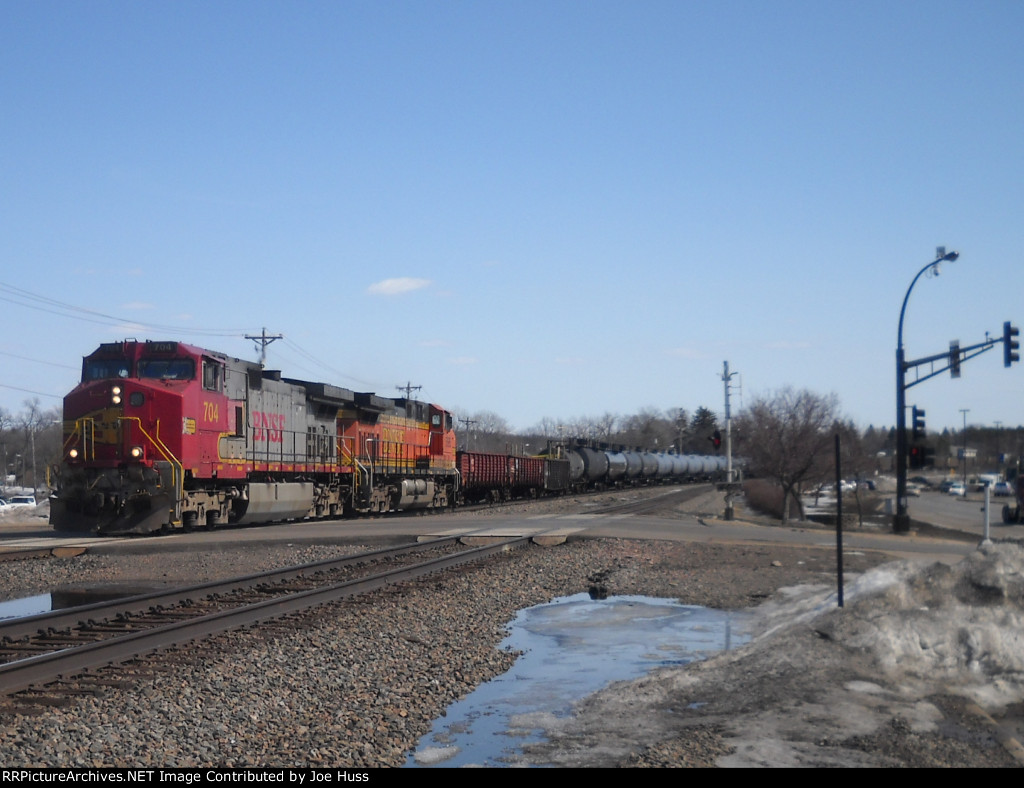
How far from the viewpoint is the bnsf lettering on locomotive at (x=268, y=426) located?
2461cm

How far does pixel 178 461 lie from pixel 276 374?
20.9ft

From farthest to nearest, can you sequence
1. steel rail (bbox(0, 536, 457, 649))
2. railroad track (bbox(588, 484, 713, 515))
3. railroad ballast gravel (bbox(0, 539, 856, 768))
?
railroad track (bbox(588, 484, 713, 515)) < steel rail (bbox(0, 536, 457, 649)) < railroad ballast gravel (bbox(0, 539, 856, 768))

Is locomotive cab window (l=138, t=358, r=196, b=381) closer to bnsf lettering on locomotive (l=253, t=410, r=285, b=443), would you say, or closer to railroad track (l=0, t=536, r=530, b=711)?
bnsf lettering on locomotive (l=253, t=410, r=285, b=443)

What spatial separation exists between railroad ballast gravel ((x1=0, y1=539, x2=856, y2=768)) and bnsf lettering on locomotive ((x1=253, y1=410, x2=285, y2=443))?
877 centimetres

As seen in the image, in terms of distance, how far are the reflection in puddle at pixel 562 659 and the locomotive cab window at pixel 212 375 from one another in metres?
11.8

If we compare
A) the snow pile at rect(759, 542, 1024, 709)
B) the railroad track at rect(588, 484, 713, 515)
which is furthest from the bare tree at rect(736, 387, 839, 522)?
the snow pile at rect(759, 542, 1024, 709)

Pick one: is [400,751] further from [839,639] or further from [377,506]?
[377,506]

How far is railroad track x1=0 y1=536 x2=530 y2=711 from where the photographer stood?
768 cm

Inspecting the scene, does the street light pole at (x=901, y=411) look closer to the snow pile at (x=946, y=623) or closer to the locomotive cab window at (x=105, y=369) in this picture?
the snow pile at (x=946, y=623)

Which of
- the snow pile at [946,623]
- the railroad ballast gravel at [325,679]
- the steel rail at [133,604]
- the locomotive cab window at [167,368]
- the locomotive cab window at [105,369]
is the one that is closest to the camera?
the railroad ballast gravel at [325,679]

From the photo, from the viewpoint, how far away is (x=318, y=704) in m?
7.17

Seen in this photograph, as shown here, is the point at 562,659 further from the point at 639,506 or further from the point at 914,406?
the point at 639,506

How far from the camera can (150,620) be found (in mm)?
10570

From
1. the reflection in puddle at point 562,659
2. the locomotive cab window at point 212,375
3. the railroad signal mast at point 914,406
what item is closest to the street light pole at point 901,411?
the railroad signal mast at point 914,406
